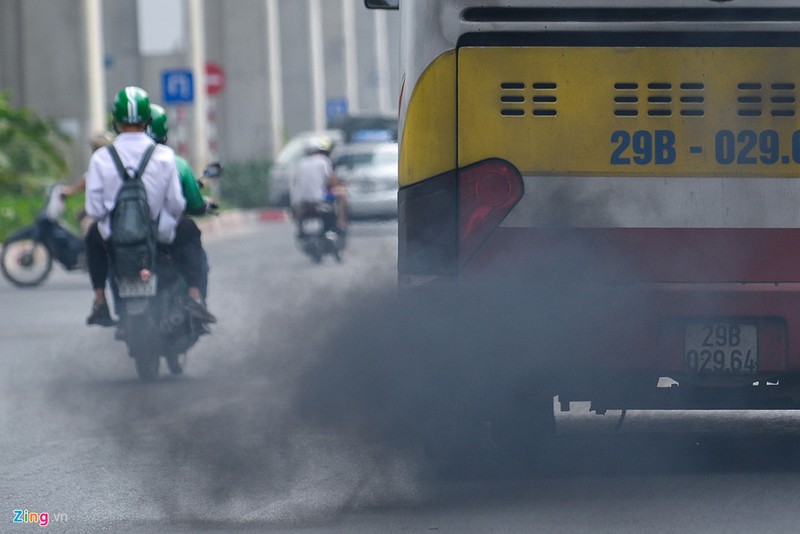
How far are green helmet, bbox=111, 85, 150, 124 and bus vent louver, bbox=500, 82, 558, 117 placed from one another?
430 cm

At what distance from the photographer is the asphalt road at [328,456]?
22.9 ft

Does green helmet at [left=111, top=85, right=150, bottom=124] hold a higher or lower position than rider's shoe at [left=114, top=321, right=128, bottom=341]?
higher

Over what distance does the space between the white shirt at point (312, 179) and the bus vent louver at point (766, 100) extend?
17.2 metres

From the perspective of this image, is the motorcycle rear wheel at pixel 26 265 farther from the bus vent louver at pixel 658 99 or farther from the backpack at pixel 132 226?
the bus vent louver at pixel 658 99

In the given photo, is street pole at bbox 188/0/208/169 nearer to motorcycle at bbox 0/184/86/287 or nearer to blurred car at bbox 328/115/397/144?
blurred car at bbox 328/115/397/144

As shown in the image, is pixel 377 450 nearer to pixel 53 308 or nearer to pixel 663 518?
pixel 663 518

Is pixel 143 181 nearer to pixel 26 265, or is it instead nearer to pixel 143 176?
pixel 143 176

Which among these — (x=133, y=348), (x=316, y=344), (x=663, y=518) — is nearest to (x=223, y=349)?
(x=133, y=348)

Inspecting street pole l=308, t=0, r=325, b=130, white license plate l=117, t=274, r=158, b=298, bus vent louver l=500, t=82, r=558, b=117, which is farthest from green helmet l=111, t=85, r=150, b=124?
street pole l=308, t=0, r=325, b=130

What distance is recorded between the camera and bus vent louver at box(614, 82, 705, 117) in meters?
7.27

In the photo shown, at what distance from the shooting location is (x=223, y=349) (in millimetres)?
13633

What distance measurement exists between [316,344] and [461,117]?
3621 mm

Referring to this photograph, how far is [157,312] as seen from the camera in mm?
11320

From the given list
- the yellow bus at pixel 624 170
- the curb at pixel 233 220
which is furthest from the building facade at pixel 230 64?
the yellow bus at pixel 624 170
